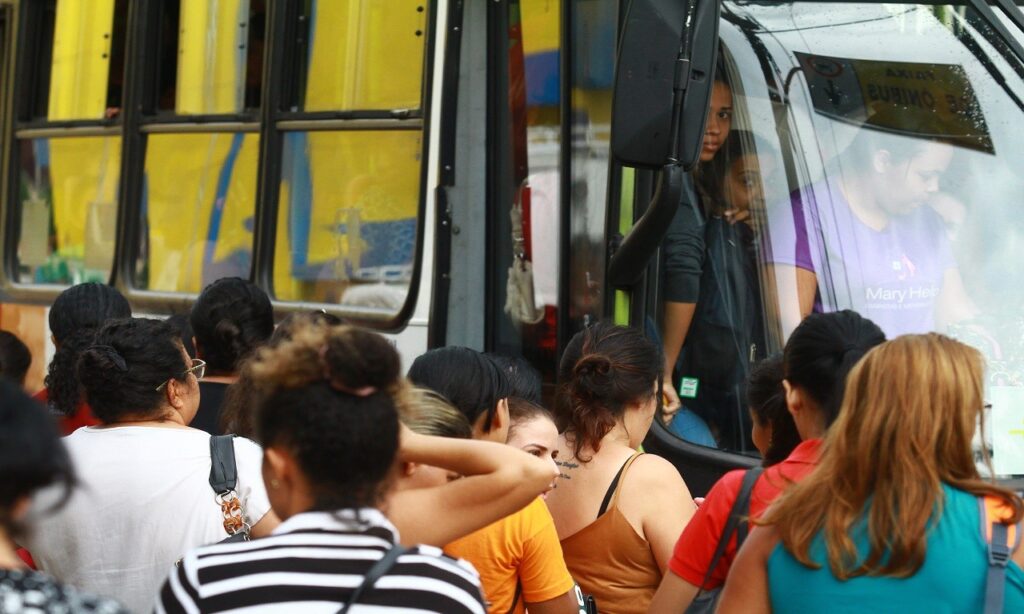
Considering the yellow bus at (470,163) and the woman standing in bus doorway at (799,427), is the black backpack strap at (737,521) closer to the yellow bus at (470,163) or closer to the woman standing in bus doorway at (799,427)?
the woman standing in bus doorway at (799,427)

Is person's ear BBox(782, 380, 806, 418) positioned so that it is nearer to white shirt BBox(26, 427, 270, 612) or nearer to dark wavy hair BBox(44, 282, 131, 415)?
white shirt BBox(26, 427, 270, 612)

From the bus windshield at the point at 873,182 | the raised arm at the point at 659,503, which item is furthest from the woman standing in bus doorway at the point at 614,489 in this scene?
the bus windshield at the point at 873,182

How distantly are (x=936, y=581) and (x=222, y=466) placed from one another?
1367mm

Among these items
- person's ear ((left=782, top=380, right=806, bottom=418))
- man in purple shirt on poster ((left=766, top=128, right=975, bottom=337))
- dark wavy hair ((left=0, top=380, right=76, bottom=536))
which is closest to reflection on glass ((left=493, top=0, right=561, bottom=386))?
man in purple shirt on poster ((left=766, top=128, right=975, bottom=337))

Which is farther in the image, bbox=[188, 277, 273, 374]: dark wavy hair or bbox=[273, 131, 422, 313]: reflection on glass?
bbox=[273, 131, 422, 313]: reflection on glass

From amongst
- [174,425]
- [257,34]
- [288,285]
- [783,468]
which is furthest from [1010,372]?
[257,34]

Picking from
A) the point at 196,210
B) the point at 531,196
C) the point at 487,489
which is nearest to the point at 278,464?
the point at 487,489

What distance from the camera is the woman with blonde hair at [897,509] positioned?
2287 millimetres

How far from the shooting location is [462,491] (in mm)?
2414

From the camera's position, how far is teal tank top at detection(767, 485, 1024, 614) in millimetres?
2283

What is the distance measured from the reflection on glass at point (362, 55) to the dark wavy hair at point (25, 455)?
131 inches

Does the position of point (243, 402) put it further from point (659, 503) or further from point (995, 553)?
point (995, 553)

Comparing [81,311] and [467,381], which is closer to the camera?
[467,381]

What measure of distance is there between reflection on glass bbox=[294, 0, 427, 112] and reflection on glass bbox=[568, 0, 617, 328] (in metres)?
0.69
